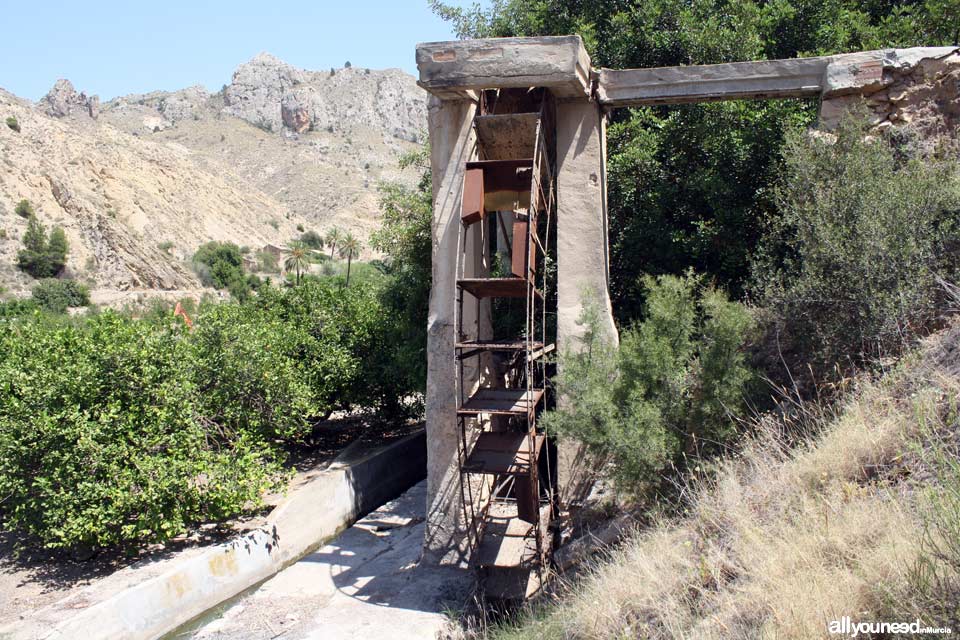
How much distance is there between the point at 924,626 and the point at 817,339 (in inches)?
173

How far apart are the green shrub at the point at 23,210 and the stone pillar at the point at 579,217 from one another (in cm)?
4213

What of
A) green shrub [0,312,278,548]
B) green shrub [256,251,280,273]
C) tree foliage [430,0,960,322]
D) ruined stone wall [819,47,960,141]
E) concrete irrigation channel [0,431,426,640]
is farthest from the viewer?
green shrub [256,251,280,273]

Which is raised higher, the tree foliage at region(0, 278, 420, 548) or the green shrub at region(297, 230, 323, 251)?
the green shrub at region(297, 230, 323, 251)

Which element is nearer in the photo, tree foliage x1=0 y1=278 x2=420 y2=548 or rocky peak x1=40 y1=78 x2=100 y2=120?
tree foliage x1=0 y1=278 x2=420 y2=548

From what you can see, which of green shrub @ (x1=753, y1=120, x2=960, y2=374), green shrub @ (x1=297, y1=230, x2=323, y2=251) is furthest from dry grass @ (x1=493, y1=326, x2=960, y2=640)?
green shrub @ (x1=297, y1=230, x2=323, y2=251)

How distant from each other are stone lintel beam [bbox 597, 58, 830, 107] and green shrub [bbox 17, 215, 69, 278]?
38641 mm

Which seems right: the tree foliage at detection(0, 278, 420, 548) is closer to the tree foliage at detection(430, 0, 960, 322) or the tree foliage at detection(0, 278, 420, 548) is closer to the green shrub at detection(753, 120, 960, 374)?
the tree foliage at detection(430, 0, 960, 322)

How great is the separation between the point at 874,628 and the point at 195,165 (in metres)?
67.2

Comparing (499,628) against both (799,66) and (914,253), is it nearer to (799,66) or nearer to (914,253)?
(914,253)

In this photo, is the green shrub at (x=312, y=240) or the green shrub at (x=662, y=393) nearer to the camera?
the green shrub at (x=662, y=393)

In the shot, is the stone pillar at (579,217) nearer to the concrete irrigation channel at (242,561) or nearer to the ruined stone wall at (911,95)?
the ruined stone wall at (911,95)

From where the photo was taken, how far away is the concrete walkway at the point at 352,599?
27.2ft

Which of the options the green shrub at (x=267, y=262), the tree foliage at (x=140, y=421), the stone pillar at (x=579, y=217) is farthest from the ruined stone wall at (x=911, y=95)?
the green shrub at (x=267, y=262)

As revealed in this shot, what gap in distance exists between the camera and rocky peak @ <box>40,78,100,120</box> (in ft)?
268
